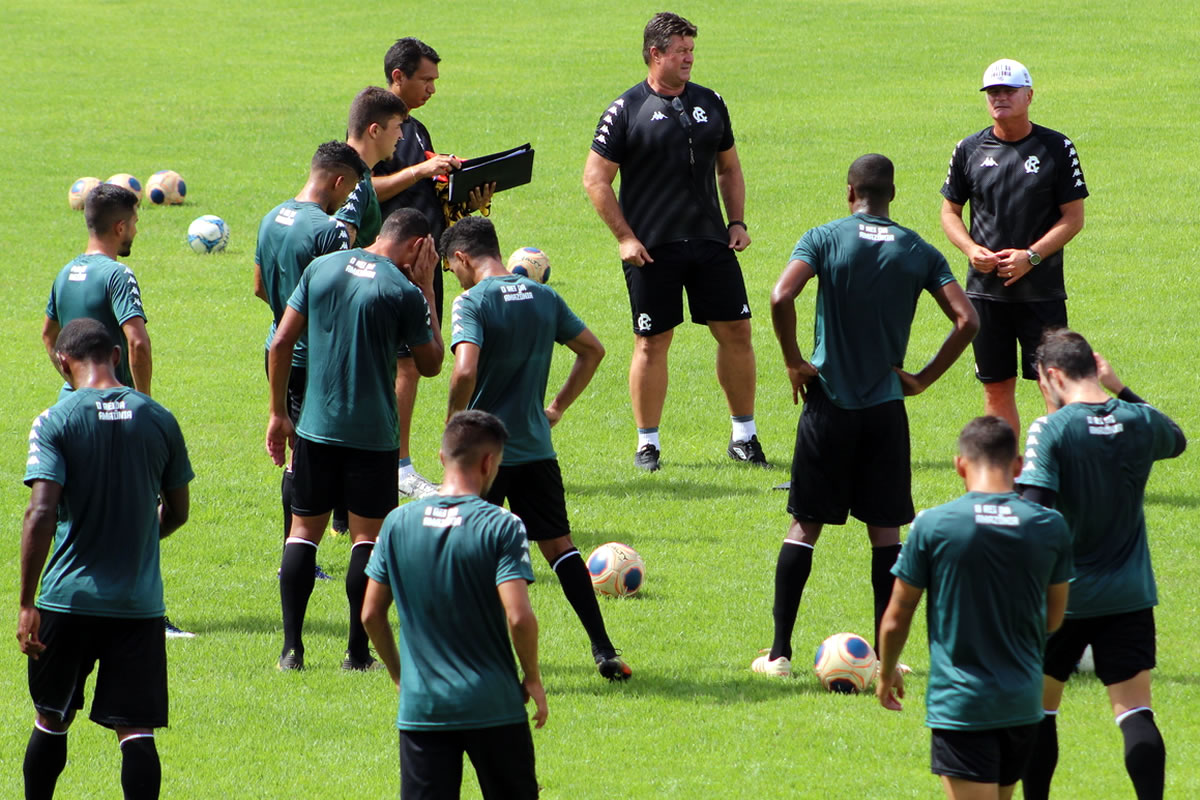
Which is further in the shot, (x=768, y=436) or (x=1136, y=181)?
(x=1136, y=181)

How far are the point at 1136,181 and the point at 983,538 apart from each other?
19.4 meters

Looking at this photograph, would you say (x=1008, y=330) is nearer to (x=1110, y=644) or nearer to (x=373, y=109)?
(x=373, y=109)

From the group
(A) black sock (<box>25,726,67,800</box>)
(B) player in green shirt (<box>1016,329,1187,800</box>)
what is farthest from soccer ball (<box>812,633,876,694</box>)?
(A) black sock (<box>25,726,67,800</box>)

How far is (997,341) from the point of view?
11.1 meters

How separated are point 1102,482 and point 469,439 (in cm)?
259

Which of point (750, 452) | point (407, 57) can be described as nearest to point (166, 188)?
point (407, 57)

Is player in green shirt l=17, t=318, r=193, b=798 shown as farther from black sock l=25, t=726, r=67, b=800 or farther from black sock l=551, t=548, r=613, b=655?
black sock l=551, t=548, r=613, b=655

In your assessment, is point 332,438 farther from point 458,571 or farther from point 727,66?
point 727,66

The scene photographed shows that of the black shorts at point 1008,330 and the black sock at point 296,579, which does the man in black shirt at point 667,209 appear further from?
the black sock at point 296,579

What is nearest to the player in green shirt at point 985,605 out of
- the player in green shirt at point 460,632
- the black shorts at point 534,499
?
the player in green shirt at point 460,632

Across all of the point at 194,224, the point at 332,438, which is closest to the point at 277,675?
the point at 332,438

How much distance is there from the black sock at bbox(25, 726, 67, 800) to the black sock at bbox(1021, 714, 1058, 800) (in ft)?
13.1

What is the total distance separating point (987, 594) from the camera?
564 cm

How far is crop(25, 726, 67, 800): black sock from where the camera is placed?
6469 mm
